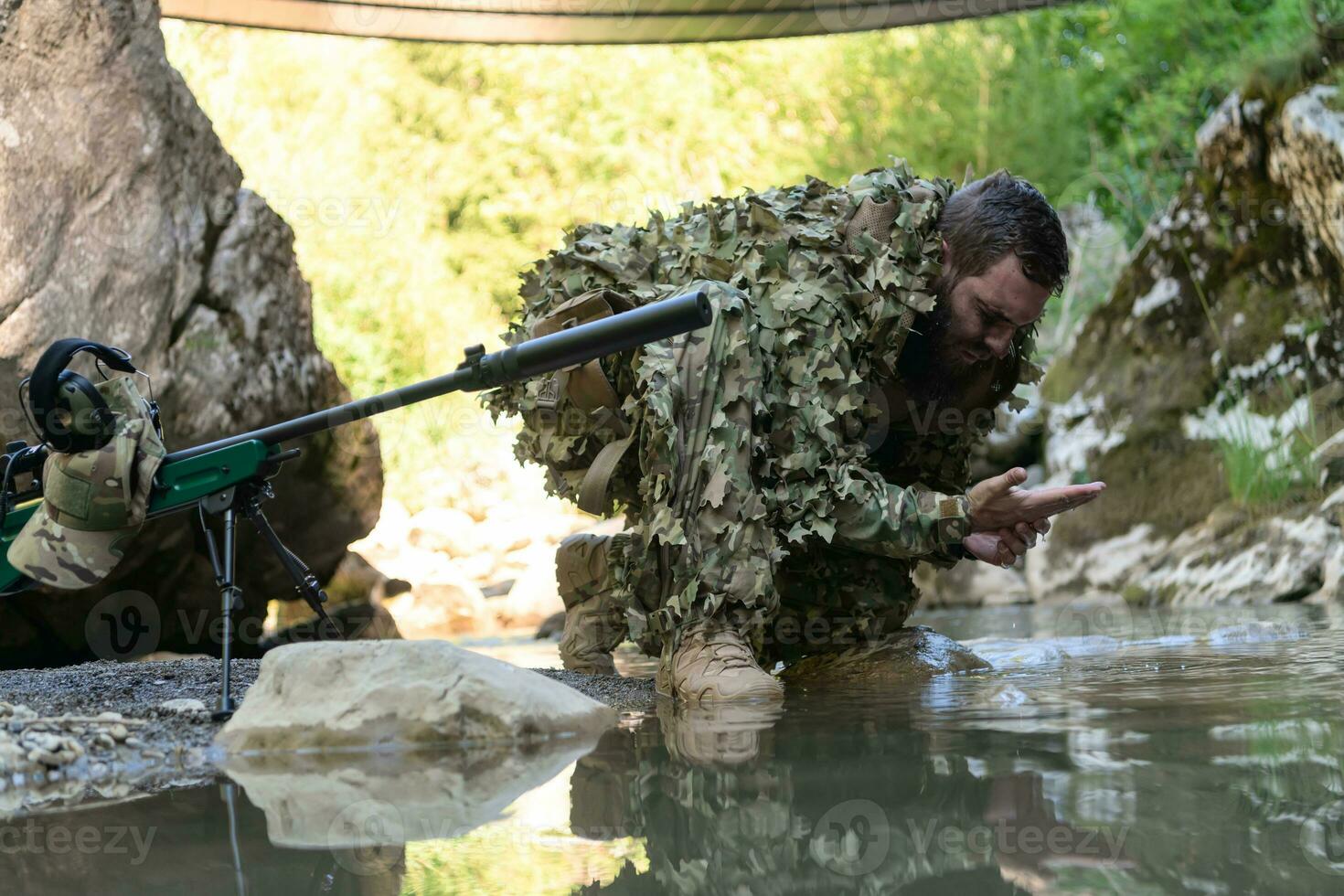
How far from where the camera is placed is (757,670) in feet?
8.39

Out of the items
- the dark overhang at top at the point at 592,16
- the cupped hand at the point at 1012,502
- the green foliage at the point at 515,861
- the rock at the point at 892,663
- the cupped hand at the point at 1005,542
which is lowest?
the green foliage at the point at 515,861

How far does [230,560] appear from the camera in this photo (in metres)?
2.32

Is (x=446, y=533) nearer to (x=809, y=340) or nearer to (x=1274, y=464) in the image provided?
(x=1274, y=464)

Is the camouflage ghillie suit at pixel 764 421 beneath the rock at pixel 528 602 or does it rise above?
above

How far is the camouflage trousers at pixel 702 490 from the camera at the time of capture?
103 inches

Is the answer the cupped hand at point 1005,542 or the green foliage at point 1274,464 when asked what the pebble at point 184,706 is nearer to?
the cupped hand at point 1005,542

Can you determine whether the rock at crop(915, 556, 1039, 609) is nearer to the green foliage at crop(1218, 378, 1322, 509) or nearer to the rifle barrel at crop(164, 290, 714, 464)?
the green foliage at crop(1218, 378, 1322, 509)

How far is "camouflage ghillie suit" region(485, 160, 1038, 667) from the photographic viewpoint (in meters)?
2.65

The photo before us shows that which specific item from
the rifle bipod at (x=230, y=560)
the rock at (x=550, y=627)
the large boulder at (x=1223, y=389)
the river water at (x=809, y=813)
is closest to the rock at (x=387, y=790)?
the river water at (x=809, y=813)

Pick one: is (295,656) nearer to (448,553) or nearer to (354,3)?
(354,3)

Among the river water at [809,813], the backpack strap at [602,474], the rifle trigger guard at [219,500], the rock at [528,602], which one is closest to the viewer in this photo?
the river water at [809,813]

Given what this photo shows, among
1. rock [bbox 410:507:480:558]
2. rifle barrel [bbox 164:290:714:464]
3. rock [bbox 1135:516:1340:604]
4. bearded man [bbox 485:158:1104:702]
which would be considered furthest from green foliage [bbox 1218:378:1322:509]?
rock [bbox 410:507:480:558]

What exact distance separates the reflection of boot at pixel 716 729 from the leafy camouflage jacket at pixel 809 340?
449 millimetres

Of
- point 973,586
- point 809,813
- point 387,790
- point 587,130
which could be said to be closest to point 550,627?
point 973,586
